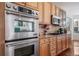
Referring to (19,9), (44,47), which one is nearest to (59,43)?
(44,47)

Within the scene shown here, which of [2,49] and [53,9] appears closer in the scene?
[2,49]

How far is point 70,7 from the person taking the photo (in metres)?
1.58

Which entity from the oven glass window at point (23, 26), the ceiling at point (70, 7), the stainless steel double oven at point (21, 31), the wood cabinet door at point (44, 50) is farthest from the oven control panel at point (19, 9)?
the wood cabinet door at point (44, 50)

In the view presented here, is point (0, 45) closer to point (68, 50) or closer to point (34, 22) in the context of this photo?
point (34, 22)

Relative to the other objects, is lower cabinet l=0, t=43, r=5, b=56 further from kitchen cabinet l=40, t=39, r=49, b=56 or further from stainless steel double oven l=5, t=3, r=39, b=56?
kitchen cabinet l=40, t=39, r=49, b=56

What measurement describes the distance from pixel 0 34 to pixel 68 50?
83 cm

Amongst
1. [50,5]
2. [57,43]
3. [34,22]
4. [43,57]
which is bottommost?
[43,57]

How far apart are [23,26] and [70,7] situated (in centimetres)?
60

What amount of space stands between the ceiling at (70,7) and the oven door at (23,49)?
21.8 inches

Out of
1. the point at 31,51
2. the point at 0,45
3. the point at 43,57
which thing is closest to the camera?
the point at 0,45

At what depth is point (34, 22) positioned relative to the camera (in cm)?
168

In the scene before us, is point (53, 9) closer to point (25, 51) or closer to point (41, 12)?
point (41, 12)

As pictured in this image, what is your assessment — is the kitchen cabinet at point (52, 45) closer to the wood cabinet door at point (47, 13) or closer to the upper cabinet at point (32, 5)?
the wood cabinet door at point (47, 13)

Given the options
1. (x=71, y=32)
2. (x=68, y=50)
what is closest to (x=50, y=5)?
(x=71, y=32)
